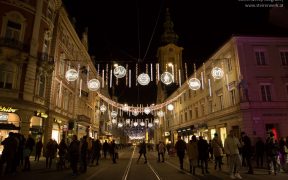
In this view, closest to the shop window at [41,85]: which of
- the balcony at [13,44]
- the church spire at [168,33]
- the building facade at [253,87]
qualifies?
the balcony at [13,44]

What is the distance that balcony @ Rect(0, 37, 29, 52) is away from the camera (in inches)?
711

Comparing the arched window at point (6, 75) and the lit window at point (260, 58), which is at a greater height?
the lit window at point (260, 58)

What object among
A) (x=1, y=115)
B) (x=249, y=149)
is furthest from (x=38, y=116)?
(x=249, y=149)

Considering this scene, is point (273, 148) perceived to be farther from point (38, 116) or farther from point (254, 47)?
point (38, 116)

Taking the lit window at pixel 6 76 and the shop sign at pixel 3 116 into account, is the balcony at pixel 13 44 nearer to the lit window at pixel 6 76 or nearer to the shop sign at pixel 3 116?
the lit window at pixel 6 76

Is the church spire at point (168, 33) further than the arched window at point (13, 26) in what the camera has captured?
Yes

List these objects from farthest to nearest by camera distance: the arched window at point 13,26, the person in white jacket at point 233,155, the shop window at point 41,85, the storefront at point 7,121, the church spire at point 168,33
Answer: the church spire at point 168,33
the shop window at point 41,85
the arched window at point 13,26
the storefront at point 7,121
the person in white jacket at point 233,155

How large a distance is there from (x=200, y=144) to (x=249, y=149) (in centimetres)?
258

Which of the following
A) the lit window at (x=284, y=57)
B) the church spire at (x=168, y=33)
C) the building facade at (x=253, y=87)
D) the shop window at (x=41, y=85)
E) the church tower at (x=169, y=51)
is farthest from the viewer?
the church spire at (x=168, y=33)

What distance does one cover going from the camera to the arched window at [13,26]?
1865 centimetres

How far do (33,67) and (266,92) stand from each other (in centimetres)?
2130

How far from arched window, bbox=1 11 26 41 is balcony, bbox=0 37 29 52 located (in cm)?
32

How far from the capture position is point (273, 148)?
1167 centimetres

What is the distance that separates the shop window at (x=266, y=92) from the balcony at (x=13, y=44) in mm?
21529
